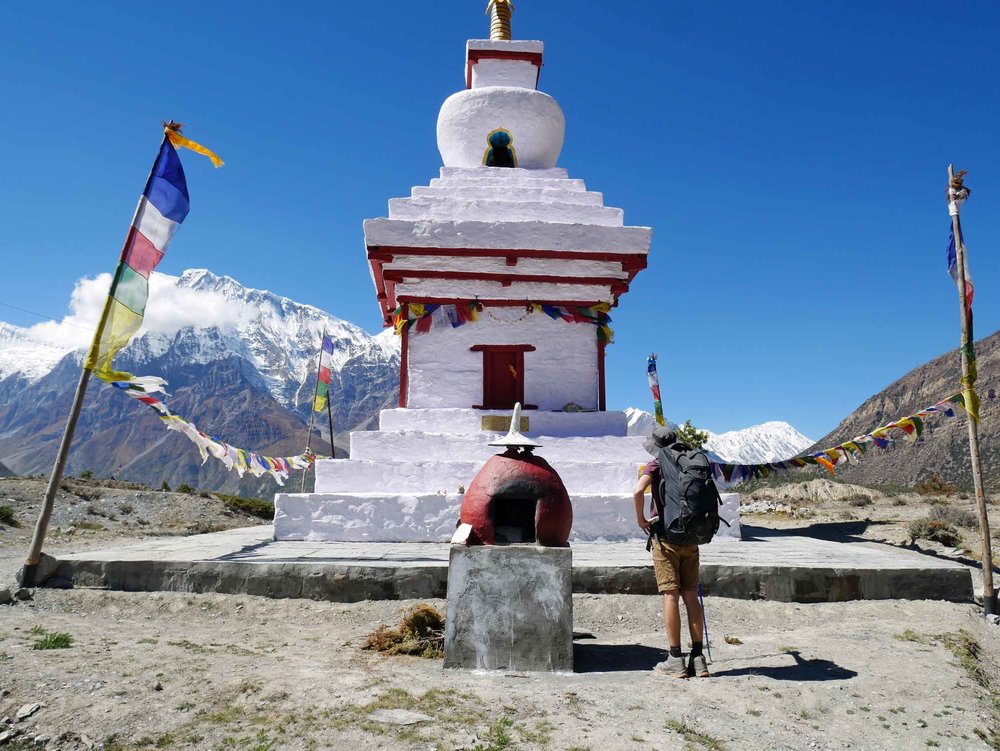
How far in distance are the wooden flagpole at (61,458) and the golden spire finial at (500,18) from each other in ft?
28.3

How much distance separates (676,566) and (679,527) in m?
0.35

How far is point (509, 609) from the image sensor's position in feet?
16.0

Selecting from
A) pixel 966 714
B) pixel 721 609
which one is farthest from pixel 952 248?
pixel 966 714

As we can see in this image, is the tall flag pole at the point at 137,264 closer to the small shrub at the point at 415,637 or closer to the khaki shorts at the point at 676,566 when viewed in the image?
the small shrub at the point at 415,637

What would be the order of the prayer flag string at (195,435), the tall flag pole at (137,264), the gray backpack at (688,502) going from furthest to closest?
1. the prayer flag string at (195,435)
2. the tall flag pole at (137,264)
3. the gray backpack at (688,502)

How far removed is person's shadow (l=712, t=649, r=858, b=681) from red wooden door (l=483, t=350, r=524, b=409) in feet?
21.4

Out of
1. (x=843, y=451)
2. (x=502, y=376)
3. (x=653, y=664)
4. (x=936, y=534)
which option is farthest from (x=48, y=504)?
(x=936, y=534)

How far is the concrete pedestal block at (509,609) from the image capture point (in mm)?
4836

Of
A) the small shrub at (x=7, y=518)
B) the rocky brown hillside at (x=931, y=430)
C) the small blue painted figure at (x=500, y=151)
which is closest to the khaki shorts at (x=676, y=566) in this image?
the small blue painted figure at (x=500, y=151)

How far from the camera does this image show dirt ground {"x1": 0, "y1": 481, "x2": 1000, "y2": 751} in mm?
3662

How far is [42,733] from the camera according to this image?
363cm

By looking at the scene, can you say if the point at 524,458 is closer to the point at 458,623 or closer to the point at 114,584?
the point at 458,623

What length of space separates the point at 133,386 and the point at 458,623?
5034 millimetres

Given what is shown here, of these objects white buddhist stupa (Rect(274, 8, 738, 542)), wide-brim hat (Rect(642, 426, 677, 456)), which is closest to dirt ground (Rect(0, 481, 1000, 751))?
wide-brim hat (Rect(642, 426, 677, 456))
